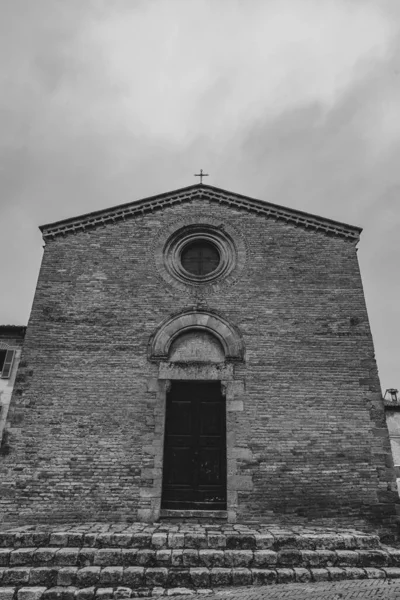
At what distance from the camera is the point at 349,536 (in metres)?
7.06

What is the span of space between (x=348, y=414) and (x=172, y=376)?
4.08 metres

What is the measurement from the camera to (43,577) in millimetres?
5879

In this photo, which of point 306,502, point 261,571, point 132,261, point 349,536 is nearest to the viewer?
point 261,571

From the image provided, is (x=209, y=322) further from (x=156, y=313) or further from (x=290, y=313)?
(x=290, y=313)

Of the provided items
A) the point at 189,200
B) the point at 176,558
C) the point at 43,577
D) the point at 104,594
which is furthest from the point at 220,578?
the point at 189,200

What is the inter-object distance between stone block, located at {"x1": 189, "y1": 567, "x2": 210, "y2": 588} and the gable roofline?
8.69m

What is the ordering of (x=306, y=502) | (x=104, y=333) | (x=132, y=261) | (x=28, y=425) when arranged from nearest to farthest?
(x=306, y=502) < (x=28, y=425) < (x=104, y=333) < (x=132, y=261)

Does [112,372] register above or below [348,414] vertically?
above

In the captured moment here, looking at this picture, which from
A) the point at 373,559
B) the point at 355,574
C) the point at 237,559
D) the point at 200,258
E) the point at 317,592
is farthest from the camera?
the point at 200,258

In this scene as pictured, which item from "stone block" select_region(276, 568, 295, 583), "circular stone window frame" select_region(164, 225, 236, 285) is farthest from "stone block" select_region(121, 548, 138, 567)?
"circular stone window frame" select_region(164, 225, 236, 285)

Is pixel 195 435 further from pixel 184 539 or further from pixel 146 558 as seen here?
pixel 146 558

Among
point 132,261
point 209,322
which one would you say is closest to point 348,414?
point 209,322

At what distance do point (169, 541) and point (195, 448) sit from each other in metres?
2.95

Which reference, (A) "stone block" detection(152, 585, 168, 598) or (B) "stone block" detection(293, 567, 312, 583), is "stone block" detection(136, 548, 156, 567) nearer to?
(A) "stone block" detection(152, 585, 168, 598)
